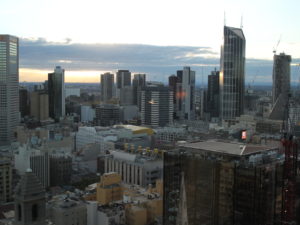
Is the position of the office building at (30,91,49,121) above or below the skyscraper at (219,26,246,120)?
below

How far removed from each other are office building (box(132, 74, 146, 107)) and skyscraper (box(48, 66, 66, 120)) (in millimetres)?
15802

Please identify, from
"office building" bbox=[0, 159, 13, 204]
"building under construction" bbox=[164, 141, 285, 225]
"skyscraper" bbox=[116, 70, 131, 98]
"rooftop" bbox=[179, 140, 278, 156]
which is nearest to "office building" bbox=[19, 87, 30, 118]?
"skyscraper" bbox=[116, 70, 131, 98]

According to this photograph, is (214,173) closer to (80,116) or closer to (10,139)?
(10,139)

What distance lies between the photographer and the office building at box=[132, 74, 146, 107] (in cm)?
8381

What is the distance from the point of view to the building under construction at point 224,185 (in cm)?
1483

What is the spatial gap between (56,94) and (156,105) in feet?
72.3

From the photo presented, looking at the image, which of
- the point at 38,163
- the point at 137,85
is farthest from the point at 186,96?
the point at 38,163

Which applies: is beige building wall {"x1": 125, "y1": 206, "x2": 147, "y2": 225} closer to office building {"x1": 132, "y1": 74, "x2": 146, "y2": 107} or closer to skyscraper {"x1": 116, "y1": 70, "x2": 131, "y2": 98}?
office building {"x1": 132, "y1": 74, "x2": 146, "y2": 107}

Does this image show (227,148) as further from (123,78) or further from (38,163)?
(123,78)

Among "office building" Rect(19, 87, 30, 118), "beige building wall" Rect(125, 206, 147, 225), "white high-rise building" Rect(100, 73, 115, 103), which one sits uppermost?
"white high-rise building" Rect(100, 73, 115, 103)

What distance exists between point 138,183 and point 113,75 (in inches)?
2942

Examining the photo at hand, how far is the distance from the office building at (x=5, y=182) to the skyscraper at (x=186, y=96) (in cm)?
5011

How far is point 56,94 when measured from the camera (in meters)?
72.8

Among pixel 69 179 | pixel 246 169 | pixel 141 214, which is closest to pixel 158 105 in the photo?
pixel 69 179
